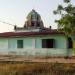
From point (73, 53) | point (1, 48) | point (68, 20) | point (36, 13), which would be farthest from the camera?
point (36, 13)

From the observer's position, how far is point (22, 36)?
1326 inches

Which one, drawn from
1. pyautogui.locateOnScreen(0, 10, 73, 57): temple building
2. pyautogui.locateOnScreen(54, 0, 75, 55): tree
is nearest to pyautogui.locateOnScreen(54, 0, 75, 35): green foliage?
pyautogui.locateOnScreen(54, 0, 75, 55): tree

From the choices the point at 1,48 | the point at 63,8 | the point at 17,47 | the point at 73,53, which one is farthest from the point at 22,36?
the point at 63,8

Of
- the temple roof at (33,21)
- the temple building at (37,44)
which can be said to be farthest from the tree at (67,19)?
the temple roof at (33,21)

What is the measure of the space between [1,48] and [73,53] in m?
9.26

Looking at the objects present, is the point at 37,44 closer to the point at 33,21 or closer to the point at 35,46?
the point at 35,46

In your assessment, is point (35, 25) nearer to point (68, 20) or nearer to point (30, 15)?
point (30, 15)

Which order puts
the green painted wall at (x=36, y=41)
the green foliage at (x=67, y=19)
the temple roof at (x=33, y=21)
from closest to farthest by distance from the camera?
1. the green foliage at (x=67, y=19)
2. the green painted wall at (x=36, y=41)
3. the temple roof at (x=33, y=21)

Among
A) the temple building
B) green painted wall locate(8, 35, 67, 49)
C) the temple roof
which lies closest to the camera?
the temple building

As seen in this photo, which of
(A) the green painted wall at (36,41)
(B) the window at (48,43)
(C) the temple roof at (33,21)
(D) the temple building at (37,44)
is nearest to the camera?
(D) the temple building at (37,44)

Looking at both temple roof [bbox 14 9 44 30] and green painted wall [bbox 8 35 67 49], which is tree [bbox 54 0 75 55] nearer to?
green painted wall [bbox 8 35 67 49]

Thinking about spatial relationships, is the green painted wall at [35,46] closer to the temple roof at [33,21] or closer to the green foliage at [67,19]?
the temple roof at [33,21]

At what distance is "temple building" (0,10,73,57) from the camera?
104 ft

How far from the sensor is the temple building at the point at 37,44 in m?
31.7
